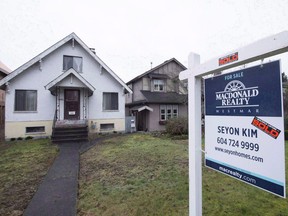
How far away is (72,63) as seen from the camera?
15.3m

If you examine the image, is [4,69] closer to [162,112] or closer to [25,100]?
[25,100]

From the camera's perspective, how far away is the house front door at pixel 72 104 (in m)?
14.4

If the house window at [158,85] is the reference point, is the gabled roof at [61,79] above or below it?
below

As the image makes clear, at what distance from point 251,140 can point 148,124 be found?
17163 millimetres

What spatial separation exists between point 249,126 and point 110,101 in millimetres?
15168

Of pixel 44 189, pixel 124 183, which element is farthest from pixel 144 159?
pixel 44 189

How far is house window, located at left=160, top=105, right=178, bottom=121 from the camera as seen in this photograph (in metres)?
19.6

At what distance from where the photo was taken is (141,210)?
11.7 ft

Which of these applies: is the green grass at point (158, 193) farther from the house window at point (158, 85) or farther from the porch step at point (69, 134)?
the house window at point (158, 85)

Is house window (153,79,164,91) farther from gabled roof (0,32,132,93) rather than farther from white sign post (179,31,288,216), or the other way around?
white sign post (179,31,288,216)

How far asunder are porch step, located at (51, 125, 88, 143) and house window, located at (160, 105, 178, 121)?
366 inches

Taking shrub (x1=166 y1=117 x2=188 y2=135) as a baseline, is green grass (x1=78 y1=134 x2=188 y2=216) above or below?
below

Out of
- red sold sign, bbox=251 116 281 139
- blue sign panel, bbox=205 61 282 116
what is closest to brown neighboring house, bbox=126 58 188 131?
blue sign panel, bbox=205 61 282 116

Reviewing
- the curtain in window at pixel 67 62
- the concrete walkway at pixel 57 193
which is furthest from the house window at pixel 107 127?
the concrete walkway at pixel 57 193
